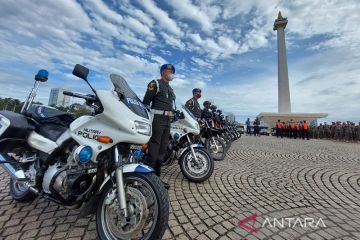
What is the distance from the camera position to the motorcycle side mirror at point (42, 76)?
8.93ft

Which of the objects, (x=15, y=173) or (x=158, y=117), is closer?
(x=15, y=173)

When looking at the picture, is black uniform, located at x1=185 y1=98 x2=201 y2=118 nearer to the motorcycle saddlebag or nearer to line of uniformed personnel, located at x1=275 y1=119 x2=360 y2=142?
the motorcycle saddlebag

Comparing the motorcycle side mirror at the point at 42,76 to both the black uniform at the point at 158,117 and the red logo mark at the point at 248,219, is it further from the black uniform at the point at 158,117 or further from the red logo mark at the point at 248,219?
the red logo mark at the point at 248,219

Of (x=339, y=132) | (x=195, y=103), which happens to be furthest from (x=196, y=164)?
(x=339, y=132)

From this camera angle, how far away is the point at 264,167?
567 centimetres

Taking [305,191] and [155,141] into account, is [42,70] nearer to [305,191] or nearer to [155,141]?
[155,141]

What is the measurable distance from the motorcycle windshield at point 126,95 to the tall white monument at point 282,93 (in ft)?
103

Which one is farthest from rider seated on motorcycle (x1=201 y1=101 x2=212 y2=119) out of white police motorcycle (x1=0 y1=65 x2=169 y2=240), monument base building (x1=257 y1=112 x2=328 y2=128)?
monument base building (x1=257 y1=112 x2=328 y2=128)

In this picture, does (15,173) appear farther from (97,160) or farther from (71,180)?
(97,160)

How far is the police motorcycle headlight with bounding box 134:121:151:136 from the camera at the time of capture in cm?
207

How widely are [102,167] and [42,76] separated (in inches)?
58.9

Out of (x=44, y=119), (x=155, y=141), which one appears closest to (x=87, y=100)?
(x=44, y=119)

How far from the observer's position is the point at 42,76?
2.73m

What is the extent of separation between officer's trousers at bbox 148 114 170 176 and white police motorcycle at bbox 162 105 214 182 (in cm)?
55
